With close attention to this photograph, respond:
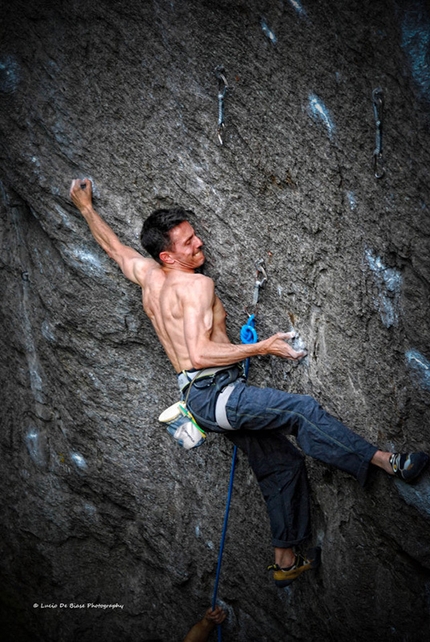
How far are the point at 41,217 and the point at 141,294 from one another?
3.07ft

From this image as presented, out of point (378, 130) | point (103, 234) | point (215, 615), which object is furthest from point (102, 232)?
point (215, 615)

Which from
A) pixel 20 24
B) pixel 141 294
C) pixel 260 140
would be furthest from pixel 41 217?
pixel 260 140

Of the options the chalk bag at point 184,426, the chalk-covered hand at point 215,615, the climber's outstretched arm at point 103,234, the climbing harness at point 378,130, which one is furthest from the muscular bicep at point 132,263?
the chalk-covered hand at point 215,615

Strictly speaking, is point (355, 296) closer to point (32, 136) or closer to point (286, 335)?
point (286, 335)

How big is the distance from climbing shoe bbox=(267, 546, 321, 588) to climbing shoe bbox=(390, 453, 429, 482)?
1.10m

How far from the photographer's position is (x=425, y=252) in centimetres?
350

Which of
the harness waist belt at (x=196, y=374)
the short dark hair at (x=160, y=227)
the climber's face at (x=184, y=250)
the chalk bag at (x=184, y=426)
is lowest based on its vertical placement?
the chalk bag at (x=184, y=426)

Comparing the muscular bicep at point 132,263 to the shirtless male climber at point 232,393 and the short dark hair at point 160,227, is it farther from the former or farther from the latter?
the short dark hair at point 160,227

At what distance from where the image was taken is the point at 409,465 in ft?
12.3

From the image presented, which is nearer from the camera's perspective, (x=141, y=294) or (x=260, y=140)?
(x=260, y=140)

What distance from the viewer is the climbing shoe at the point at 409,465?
3.75 m

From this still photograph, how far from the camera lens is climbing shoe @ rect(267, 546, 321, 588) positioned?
14.8 ft

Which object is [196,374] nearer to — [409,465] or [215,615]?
[409,465]

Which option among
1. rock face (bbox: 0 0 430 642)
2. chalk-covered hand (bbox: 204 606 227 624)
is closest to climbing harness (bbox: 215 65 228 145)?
rock face (bbox: 0 0 430 642)
